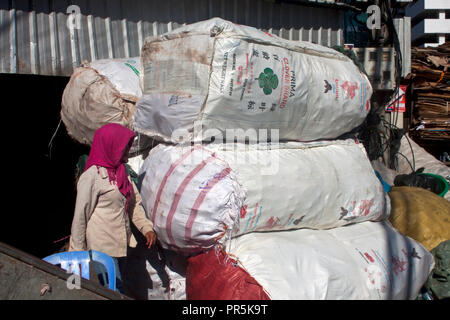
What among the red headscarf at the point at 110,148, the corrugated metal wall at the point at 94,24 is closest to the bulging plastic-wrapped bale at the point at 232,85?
the red headscarf at the point at 110,148

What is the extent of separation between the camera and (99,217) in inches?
85.9

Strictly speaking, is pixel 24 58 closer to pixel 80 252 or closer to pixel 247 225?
pixel 80 252

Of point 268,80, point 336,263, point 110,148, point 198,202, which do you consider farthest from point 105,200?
point 336,263

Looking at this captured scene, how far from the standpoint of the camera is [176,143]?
231 cm

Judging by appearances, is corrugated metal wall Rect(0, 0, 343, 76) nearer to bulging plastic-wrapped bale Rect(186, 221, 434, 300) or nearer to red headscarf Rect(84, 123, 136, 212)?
red headscarf Rect(84, 123, 136, 212)

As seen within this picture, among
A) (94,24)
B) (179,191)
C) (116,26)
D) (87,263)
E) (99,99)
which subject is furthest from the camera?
(116,26)

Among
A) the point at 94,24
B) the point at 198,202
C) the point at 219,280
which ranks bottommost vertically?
the point at 219,280

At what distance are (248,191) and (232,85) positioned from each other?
2.05 ft

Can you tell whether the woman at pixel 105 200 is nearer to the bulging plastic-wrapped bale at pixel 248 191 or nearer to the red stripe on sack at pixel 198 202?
the bulging plastic-wrapped bale at pixel 248 191

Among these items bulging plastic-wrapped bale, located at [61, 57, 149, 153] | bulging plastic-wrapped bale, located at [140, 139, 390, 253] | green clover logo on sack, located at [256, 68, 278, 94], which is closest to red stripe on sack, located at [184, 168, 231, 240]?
bulging plastic-wrapped bale, located at [140, 139, 390, 253]

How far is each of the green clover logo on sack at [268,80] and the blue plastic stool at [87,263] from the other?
53.2 inches

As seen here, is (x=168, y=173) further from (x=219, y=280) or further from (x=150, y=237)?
(x=219, y=280)

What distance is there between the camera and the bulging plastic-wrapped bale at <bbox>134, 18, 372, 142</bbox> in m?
2.15

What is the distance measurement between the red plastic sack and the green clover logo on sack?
103cm
